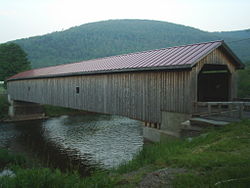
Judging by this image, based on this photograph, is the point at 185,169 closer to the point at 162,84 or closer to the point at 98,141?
the point at 162,84

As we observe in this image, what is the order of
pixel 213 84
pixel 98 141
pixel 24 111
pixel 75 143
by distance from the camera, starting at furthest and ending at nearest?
1. pixel 24 111
2. pixel 98 141
3. pixel 75 143
4. pixel 213 84

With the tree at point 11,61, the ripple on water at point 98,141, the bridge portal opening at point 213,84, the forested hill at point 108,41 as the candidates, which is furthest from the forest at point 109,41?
the bridge portal opening at point 213,84

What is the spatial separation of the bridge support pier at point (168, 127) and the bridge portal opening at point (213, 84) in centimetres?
429

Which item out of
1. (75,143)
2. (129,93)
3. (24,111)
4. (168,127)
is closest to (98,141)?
(75,143)

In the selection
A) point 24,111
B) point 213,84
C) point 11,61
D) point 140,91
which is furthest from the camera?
point 11,61

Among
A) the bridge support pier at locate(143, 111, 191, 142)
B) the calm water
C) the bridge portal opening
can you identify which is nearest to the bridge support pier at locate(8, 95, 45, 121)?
the calm water

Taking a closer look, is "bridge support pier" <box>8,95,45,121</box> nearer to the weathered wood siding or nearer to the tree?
the tree

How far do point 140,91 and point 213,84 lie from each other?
5.29 m

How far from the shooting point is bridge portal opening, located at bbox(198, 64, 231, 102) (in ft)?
42.4

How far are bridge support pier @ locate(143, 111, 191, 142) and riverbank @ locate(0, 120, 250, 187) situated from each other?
209 centimetres

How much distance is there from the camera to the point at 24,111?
3200 cm

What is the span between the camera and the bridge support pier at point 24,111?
31.1 m

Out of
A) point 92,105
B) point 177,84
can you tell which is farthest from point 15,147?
point 177,84

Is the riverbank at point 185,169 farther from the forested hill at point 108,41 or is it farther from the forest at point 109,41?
the forest at point 109,41
